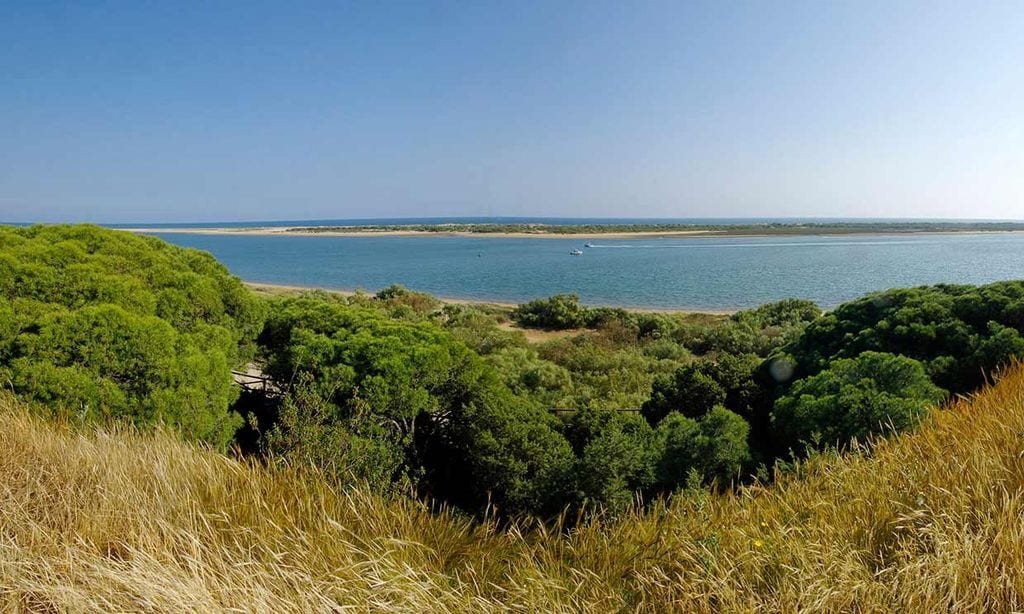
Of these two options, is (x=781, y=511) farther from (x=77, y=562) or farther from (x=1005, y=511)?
(x=77, y=562)

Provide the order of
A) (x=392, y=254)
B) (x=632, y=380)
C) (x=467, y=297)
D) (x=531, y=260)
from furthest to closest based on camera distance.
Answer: (x=392, y=254), (x=531, y=260), (x=467, y=297), (x=632, y=380)

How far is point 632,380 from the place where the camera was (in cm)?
1534

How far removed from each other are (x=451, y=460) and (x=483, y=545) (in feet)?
16.7

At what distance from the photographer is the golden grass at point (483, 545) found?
2152 millimetres

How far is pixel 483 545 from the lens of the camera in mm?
3242

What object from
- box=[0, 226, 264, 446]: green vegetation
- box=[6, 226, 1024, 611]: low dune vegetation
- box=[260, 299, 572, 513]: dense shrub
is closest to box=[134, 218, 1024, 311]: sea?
box=[6, 226, 1024, 611]: low dune vegetation

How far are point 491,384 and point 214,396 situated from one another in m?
3.84

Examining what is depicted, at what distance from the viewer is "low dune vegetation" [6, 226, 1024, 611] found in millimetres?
2340

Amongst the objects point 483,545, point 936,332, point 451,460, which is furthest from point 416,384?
point 936,332

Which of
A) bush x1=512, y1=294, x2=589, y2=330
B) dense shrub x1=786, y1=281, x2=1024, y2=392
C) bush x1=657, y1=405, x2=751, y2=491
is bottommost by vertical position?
bush x1=512, y1=294, x2=589, y2=330

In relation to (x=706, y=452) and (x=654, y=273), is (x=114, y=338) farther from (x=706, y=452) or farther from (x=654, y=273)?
(x=654, y=273)

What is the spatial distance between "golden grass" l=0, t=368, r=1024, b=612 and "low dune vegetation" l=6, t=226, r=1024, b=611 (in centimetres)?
2

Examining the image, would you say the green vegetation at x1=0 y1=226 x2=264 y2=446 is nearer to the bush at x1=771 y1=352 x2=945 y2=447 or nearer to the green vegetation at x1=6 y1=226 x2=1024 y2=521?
the green vegetation at x1=6 y1=226 x2=1024 y2=521

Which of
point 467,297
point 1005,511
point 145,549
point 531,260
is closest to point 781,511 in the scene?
point 1005,511
